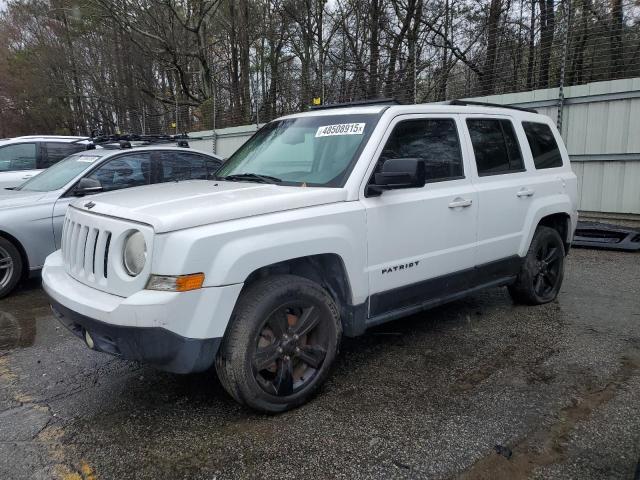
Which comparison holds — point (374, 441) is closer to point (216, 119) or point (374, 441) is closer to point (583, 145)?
point (583, 145)

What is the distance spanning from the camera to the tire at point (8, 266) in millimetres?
5535

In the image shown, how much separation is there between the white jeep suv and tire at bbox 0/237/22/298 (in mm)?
2466

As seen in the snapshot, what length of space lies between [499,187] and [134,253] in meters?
3.05

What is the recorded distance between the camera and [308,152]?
3.83 meters

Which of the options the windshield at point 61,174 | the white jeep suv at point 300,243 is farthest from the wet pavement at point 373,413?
the windshield at point 61,174

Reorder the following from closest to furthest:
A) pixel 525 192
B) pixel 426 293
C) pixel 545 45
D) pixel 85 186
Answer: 1. pixel 426 293
2. pixel 525 192
3. pixel 85 186
4. pixel 545 45

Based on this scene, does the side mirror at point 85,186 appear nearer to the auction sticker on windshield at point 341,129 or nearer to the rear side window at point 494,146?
the auction sticker on windshield at point 341,129

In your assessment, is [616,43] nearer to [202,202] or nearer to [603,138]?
[603,138]

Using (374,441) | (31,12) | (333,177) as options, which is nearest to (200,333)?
(374,441)

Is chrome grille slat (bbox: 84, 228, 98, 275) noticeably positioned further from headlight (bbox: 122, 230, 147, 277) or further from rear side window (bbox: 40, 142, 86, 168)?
rear side window (bbox: 40, 142, 86, 168)

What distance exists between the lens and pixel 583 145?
896 cm

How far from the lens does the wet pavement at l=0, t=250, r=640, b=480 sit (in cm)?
261

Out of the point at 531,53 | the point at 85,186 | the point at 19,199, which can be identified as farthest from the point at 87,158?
the point at 531,53

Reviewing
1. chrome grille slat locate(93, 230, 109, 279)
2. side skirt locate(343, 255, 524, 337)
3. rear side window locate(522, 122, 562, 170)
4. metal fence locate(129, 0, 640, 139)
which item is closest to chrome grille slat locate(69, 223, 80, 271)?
chrome grille slat locate(93, 230, 109, 279)
